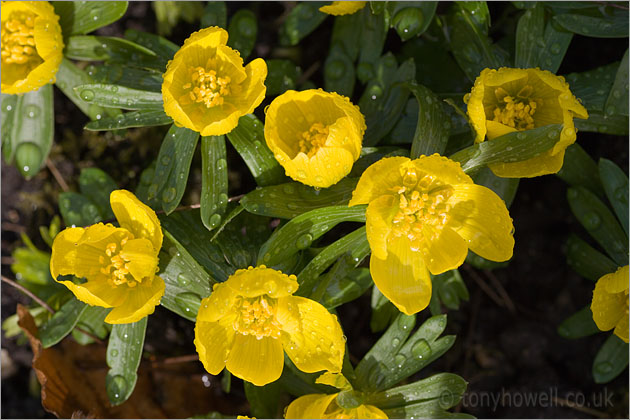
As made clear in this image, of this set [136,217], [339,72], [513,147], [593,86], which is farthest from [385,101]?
[136,217]

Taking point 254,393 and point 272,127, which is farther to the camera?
point 254,393

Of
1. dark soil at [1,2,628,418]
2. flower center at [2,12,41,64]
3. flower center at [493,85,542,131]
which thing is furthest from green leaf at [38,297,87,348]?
flower center at [493,85,542,131]

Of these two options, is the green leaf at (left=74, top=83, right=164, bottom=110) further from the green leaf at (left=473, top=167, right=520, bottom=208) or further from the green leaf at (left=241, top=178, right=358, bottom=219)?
the green leaf at (left=473, top=167, right=520, bottom=208)

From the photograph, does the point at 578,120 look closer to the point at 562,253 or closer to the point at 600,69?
the point at 600,69

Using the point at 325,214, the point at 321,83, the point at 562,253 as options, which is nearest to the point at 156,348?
the point at 325,214

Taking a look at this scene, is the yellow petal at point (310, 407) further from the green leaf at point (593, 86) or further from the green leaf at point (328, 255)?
the green leaf at point (593, 86)
